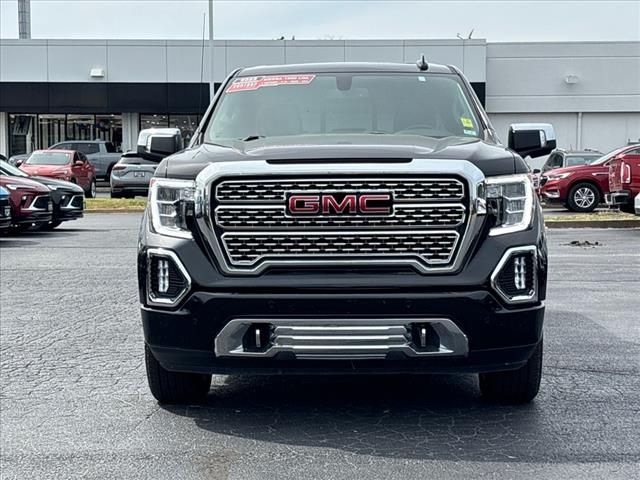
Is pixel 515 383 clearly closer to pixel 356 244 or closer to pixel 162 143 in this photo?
pixel 356 244

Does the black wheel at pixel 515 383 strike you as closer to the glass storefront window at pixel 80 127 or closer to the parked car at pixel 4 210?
the parked car at pixel 4 210

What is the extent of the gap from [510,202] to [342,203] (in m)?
0.82

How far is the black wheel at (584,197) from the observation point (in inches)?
857

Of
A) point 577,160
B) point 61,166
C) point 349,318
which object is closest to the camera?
point 349,318

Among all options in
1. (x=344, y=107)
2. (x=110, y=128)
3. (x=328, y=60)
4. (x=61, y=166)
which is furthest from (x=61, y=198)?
(x=110, y=128)

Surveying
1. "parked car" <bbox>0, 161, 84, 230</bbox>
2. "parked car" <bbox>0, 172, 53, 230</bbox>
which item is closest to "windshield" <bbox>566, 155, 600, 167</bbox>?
"parked car" <bbox>0, 161, 84, 230</bbox>

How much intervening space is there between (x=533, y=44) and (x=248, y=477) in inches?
1432

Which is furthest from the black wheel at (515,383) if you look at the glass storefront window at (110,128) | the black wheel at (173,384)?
the glass storefront window at (110,128)

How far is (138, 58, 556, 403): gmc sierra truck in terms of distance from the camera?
4.34 m

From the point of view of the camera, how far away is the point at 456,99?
6.02m

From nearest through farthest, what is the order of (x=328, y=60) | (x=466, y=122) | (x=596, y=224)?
(x=466, y=122)
(x=596, y=224)
(x=328, y=60)

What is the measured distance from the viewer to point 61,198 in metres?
17.1

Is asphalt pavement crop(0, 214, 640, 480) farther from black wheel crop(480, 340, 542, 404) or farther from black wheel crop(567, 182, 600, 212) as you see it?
black wheel crop(567, 182, 600, 212)

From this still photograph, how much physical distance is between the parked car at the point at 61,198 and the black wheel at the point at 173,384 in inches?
483
